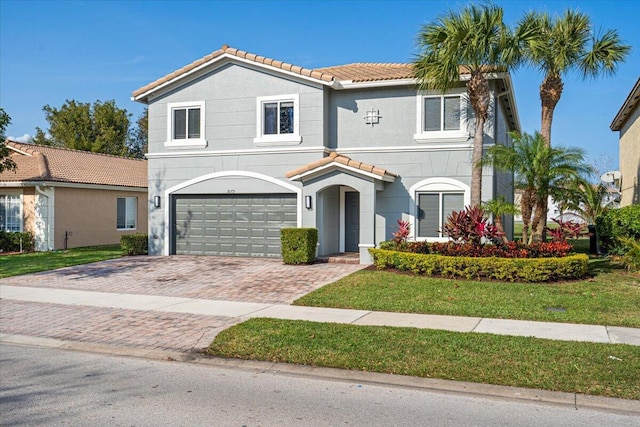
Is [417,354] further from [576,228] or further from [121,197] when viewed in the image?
[121,197]

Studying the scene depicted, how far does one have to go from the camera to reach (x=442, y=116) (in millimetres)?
17688

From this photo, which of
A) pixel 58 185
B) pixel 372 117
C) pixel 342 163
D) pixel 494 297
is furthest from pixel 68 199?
pixel 494 297

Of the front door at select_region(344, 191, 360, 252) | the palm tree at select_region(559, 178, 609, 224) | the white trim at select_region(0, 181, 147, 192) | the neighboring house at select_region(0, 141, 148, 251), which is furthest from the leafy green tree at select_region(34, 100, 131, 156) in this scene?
the palm tree at select_region(559, 178, 609, 224)

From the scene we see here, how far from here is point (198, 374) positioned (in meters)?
6.94

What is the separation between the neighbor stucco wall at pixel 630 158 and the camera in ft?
68.9

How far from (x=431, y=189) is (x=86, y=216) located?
51.5ft

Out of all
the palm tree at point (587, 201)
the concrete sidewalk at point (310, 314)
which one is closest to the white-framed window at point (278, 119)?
the concrete sidewalk at point (310, 314)

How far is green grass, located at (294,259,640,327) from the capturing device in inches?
387

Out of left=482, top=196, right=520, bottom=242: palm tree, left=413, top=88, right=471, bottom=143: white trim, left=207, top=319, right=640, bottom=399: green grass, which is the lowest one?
left=207, top=319, right=640, bottom=399: green grass

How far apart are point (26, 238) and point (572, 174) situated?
2041 cm

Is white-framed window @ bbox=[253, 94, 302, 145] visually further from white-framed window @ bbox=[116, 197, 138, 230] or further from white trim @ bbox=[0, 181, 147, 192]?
white-framed window @ bbox=[116, 197, 138, 230]

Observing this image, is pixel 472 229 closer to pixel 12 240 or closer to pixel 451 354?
pixel 451 354

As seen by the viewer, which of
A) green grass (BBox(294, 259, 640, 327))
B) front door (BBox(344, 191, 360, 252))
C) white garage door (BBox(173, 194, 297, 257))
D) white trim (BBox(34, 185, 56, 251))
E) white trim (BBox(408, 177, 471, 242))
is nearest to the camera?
green grass (BBox(294, 259, 640, 327))

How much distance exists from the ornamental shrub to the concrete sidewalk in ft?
25.9
